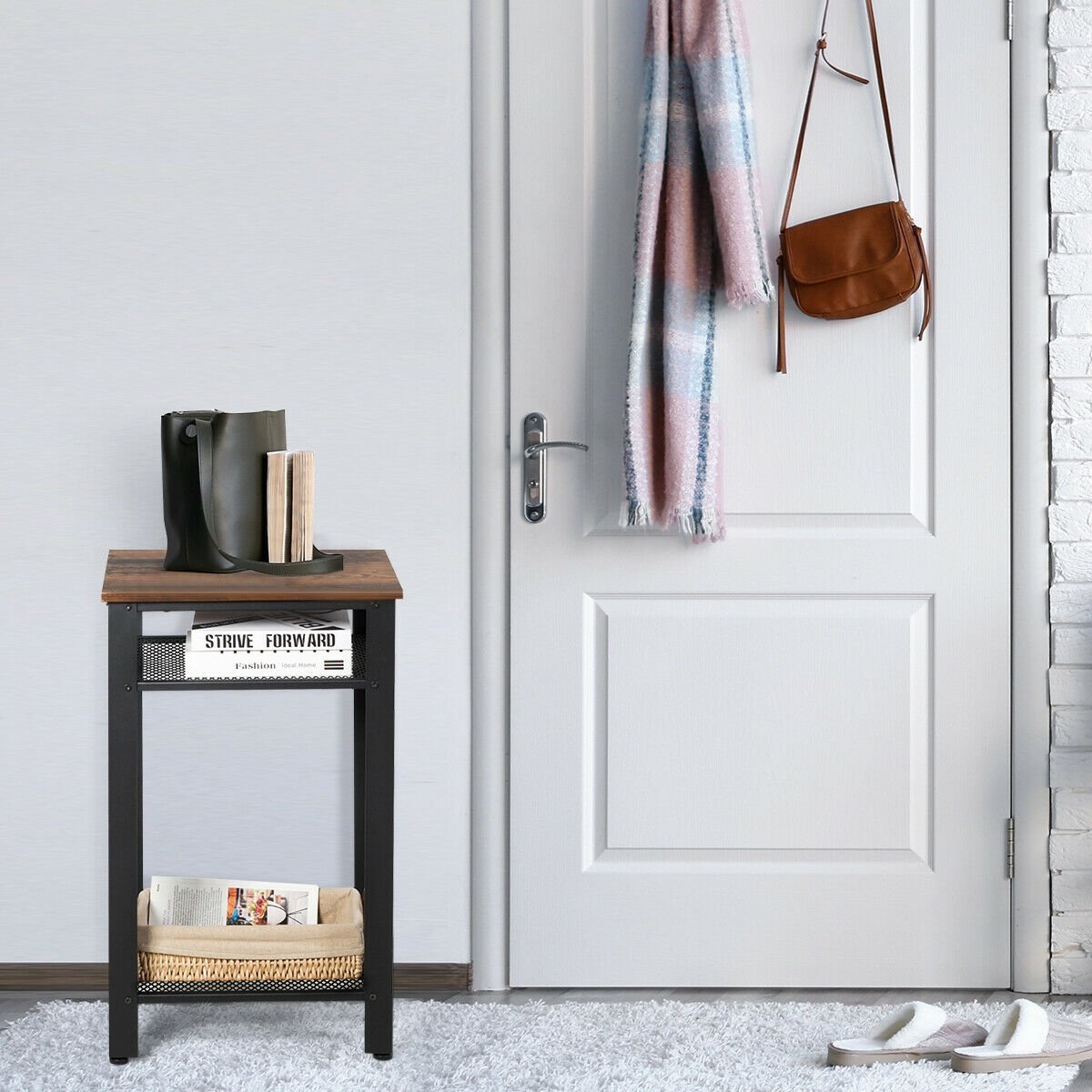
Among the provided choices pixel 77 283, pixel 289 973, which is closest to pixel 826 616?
pixel 289 973

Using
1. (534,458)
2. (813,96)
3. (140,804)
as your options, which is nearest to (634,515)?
(534,458)

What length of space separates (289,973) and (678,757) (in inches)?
30.2

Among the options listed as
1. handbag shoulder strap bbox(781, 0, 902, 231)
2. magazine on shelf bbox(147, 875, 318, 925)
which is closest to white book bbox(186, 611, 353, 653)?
magazine on shelf bbox(147, 875, 318, 925)

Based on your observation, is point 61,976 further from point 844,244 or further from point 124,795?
point 844,244

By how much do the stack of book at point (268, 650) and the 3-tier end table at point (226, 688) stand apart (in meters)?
0.01

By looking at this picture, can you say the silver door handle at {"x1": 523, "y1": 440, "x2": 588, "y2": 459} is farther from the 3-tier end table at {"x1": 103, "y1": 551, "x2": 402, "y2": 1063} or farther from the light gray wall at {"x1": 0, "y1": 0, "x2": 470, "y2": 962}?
the 3-tier end table at {"x1": 103, "y1": 551, "x2": 402, "y2": 1063}

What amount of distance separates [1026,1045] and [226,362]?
1.65 m

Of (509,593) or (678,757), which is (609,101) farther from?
(678,757)

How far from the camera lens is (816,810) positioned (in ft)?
7.13

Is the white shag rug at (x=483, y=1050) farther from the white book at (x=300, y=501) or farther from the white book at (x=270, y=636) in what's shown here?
the white book at (x=300, y=501)

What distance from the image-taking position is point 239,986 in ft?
5.74

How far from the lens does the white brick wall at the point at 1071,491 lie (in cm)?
211

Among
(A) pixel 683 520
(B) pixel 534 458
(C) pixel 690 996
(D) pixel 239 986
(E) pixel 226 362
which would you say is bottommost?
(C) pixel 690 996

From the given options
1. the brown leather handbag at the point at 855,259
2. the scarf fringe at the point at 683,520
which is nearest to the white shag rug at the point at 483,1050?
the scarf fringe at the point at 683,520
